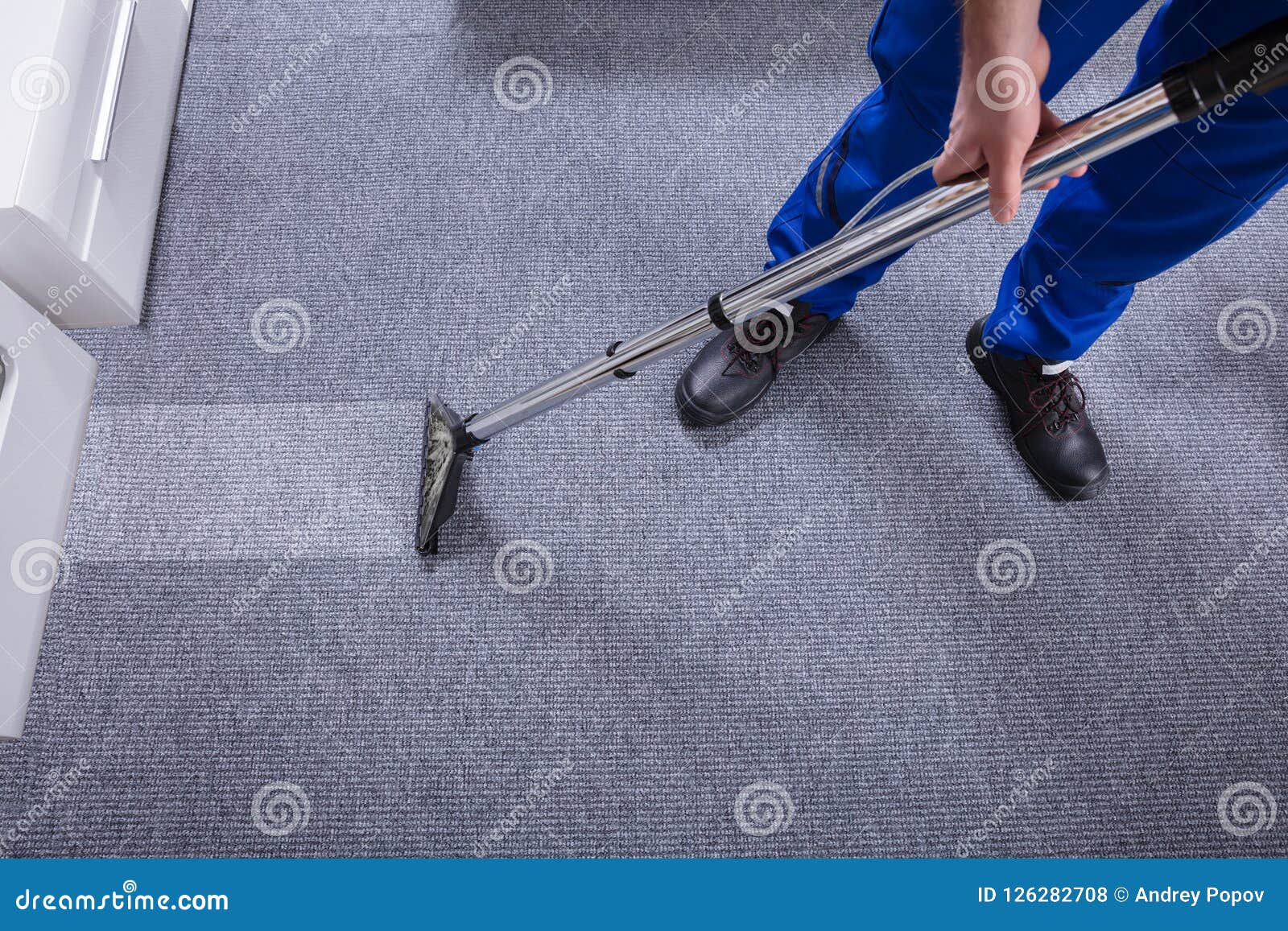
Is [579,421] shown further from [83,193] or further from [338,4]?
[338,4]

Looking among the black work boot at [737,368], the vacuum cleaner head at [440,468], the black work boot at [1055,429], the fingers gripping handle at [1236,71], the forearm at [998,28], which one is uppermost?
the fingers gripping handle at [1236,71]

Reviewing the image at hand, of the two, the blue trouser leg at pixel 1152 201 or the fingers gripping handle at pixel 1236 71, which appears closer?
the fingers gripping handle at pixel 1236 71

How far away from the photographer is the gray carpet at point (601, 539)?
0.99m

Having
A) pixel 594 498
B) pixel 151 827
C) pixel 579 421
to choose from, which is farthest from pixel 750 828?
pixel 151 827

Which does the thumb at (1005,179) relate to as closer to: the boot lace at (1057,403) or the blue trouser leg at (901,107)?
the blue trouser leg at (901,107)

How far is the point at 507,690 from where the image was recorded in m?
1.02

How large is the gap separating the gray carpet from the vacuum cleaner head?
0.04 meters

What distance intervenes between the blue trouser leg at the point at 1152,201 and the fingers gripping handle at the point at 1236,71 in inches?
5.2

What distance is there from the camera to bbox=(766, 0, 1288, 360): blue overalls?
0.70 meters

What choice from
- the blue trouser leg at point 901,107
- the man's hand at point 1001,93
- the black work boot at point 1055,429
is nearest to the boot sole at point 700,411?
the blue trouser leg at point 901,107

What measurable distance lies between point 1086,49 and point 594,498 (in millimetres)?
732

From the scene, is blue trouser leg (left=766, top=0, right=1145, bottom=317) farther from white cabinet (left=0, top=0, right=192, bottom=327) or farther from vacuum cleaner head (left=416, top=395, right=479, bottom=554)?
white cabinet (left=0, top=0, right=192, bottom=327)

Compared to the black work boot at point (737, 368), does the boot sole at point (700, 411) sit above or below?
below

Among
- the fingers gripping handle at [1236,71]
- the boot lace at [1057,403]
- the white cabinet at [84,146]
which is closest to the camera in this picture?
the fingers gripping handle at [1236,71]
